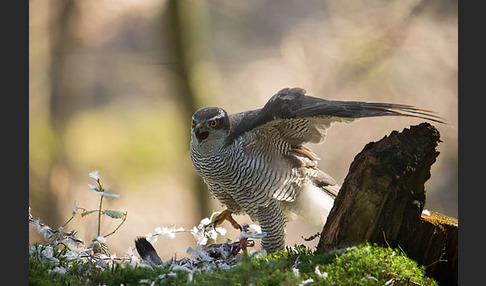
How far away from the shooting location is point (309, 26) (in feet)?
19.2

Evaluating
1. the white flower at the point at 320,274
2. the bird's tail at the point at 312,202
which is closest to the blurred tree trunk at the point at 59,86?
the bird's tail at the point at 312,202

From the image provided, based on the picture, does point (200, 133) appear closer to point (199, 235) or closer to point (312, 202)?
point (199, 235)

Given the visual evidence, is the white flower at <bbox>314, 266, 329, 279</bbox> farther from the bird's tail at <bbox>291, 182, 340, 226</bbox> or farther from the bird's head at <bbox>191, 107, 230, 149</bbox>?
the bird's tail at <bbox>291, 182, 340, 226</bbox>

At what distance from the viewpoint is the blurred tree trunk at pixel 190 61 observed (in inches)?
175

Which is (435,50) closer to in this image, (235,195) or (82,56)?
(235,195)

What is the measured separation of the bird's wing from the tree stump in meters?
0.15

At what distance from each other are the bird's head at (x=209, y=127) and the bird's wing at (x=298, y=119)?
0.21 ft

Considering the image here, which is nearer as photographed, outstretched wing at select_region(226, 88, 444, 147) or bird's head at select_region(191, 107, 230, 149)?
outstretched wing at select_region(226, 88, 444, 147)

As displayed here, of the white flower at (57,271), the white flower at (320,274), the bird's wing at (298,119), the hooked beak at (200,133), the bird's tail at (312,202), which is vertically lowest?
the white flower at (57,271)

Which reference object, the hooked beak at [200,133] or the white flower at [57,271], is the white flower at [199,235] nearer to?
the hooked beak at [200,133]

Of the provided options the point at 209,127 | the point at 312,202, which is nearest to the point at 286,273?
the point at 209,127

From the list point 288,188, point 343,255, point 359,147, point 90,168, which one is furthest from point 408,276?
point 90,168

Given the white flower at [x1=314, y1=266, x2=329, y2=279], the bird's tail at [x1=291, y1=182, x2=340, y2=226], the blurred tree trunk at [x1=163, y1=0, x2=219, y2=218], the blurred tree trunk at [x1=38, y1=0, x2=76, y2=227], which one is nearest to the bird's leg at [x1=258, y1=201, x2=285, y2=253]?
the bird's tail at [x1=291, y1=182, x2=340, y2=226]

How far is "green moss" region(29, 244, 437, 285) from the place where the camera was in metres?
1.82
